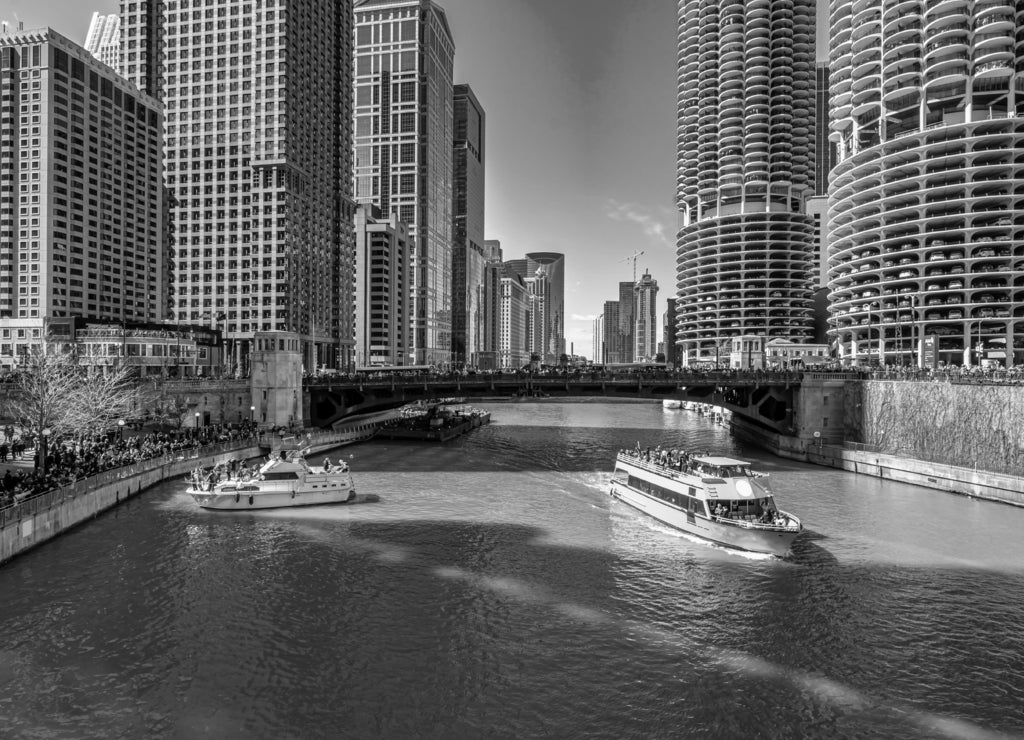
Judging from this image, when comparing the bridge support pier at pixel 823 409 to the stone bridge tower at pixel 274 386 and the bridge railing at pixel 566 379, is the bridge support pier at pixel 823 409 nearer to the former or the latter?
Answer: the bridge railing at pixel 566 379

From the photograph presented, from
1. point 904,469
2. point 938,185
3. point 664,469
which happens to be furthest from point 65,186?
point 938,185

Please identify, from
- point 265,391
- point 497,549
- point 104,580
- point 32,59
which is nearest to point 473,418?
point 265,391

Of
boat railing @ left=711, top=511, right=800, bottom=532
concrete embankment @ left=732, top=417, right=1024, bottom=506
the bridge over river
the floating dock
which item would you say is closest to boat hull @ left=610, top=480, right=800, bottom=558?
boat railing @ left=711, top=511, right=800, bottom=532

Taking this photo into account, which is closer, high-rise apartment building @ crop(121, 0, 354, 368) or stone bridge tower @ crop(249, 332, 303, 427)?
stone bridge tower @ crop(249, 332, 303, 427)

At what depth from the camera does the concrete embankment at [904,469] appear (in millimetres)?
58188

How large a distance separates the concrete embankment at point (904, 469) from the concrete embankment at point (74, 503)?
70.5 metres

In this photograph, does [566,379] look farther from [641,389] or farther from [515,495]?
[515,495]

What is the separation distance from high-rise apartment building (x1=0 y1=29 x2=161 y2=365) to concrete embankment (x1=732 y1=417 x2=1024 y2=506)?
487 ft

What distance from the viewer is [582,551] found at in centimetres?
4462

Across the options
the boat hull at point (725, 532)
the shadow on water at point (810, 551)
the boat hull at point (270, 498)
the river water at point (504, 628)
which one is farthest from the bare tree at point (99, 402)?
the shadow on water at point (810, 551)

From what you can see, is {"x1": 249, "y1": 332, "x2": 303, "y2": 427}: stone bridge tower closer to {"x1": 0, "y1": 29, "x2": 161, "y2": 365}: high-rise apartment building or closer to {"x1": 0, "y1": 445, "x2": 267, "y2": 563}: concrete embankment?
{"x1": 0, "y1": 445, "x2": 267, "y2": 563}: concrete embankment

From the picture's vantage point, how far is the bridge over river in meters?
90.7

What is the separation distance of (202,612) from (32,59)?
6828 inches

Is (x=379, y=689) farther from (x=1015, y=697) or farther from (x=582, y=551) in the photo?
(x=1015, y=697)
